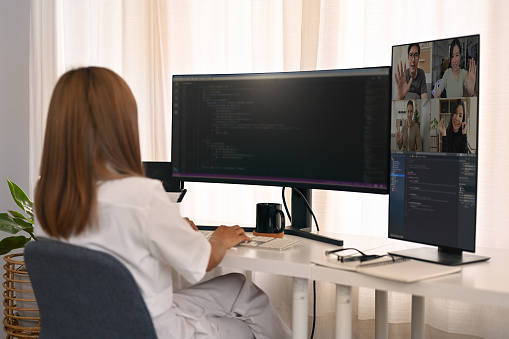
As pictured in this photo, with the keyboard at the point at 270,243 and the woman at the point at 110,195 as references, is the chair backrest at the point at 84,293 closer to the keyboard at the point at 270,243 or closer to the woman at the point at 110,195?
the woman at the point at 110,195

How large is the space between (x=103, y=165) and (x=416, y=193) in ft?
2.85

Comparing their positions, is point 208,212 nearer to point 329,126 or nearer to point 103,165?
point 329,126

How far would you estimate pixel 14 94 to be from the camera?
3.26m

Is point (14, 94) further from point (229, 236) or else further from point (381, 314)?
point (381, 314)

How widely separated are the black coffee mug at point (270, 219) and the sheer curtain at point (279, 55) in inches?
12.7

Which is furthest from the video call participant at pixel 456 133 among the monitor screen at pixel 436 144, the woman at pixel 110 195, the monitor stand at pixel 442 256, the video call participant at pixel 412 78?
the woman at pixel 110 195

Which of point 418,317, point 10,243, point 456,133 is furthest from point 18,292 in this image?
point 456,133

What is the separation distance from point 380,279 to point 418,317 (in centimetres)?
50

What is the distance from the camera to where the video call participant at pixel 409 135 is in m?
1.68

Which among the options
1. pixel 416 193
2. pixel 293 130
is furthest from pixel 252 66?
pixel 416 193

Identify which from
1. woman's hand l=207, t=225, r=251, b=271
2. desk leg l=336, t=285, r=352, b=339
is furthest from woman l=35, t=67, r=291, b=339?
desk leg l=336, t=285, r=352, b=339

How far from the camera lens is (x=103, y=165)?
1.35m

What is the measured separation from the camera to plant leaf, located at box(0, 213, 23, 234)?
227 centimetres

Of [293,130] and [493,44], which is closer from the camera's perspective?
[293,130]
